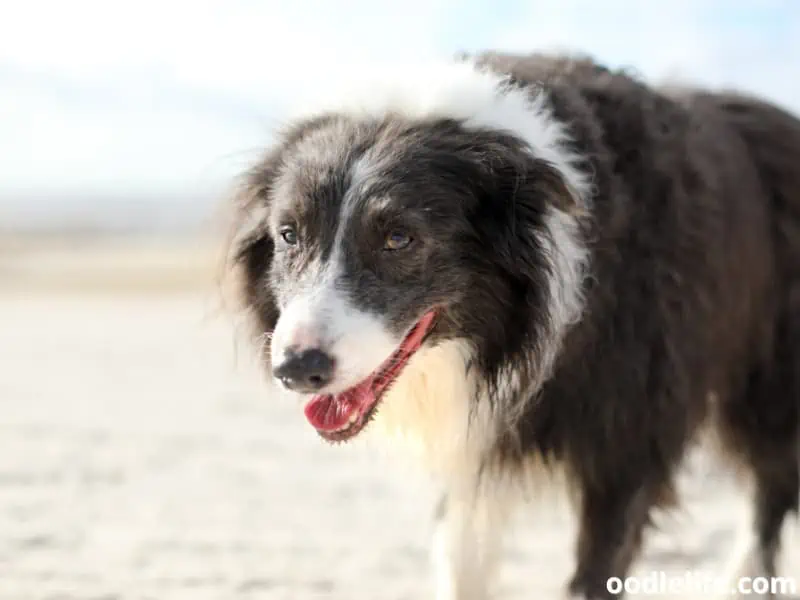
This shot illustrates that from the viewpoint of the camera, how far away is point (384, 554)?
458 centimetres

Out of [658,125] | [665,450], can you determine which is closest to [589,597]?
[665,450]

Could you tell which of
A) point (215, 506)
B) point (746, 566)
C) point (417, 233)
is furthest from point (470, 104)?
point (215, 506)

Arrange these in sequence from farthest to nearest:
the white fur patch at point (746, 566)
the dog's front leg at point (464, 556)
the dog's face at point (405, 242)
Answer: the white fur patch at point (746, 566) < the dog's front leg at point (464, 556) < the dog's face at point (405, 242)

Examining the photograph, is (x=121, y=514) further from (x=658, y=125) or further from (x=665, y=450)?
(x=658, y=125)

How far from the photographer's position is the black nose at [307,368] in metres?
2.80

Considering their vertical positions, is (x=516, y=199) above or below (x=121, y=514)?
above

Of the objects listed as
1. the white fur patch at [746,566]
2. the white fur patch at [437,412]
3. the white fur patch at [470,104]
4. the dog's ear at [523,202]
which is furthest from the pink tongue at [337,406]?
the white fur patch at [746,566]

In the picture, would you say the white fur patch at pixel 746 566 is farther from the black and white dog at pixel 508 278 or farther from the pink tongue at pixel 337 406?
the pink tongue at pixel 337 406

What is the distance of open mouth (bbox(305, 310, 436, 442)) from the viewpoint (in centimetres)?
314

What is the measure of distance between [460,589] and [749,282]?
152 cm

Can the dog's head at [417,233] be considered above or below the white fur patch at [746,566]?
above

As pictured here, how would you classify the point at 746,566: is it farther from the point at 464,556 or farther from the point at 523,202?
the point at 523,202

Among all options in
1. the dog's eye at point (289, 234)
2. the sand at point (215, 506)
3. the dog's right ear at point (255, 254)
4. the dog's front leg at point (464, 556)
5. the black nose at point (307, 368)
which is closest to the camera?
the black nose at point (307, 368)

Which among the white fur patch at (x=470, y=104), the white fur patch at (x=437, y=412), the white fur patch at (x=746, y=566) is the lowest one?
the white fur patch at (x=746, y=566)
